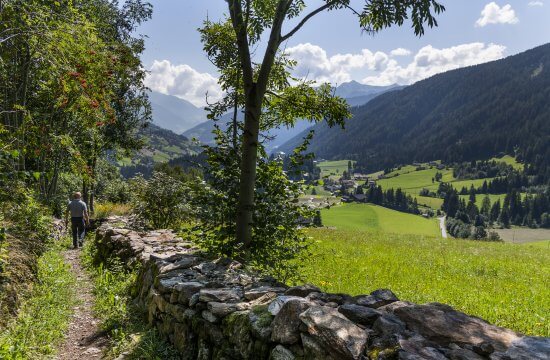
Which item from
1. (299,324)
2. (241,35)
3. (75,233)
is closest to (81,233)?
(75,233)

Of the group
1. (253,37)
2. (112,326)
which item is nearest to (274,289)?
(112,326)

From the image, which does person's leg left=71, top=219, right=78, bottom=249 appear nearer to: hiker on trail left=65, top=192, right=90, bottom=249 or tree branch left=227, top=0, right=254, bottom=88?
hiker on trail left=65, top=192, right=90, bottom=249

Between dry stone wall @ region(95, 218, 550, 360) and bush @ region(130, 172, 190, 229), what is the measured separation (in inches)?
327

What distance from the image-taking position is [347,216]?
14988 cm

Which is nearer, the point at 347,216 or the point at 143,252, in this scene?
the point at 143,252

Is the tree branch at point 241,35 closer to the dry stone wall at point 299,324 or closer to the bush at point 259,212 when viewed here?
the bush at point 259,212

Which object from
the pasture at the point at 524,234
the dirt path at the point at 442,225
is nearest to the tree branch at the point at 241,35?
the dirt path at the point at 442,225

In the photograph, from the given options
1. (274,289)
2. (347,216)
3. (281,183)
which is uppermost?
(281,183)

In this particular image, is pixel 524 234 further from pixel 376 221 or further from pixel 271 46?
pixel 271 46

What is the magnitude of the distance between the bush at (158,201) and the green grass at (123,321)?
3947mm

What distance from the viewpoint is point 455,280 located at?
11.3m

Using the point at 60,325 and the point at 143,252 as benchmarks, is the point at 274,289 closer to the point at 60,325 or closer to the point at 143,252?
the point at 60,325

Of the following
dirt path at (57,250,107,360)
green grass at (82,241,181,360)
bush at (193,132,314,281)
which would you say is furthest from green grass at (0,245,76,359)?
bush at (193,132,314,281)

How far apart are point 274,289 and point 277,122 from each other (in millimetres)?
4932
